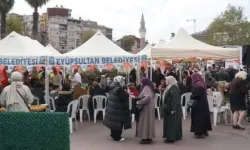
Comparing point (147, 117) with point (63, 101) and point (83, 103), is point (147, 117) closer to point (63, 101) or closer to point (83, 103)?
point (63, 101)

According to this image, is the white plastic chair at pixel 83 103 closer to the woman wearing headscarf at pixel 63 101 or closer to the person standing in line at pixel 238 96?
the woman wearing headscarf at pixel 63 101

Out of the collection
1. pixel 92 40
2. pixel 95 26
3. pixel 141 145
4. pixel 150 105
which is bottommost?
pixel 141 145

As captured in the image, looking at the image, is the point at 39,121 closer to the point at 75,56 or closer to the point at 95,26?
the point at 75,56

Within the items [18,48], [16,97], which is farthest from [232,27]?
[16,97]

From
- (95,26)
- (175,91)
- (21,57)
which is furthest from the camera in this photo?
(95,26)

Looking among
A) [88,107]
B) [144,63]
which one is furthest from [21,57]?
[144,63]

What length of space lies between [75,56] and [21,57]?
5.80 ft

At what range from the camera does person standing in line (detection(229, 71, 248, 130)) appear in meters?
10.8

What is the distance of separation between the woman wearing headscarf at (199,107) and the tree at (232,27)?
47.7 meters

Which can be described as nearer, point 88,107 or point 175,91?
point 175,91

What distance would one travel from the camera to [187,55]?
13828mm

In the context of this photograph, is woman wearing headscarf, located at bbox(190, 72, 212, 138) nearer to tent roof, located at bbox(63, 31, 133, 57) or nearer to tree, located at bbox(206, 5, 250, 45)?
tent roof, located at bbox(63, 31, 133, 57)

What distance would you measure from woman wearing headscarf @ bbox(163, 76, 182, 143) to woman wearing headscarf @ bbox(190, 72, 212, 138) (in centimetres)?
68

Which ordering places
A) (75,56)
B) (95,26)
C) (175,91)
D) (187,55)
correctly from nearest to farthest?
(175,91) < (75,56) < (187,55) < (95,26)
